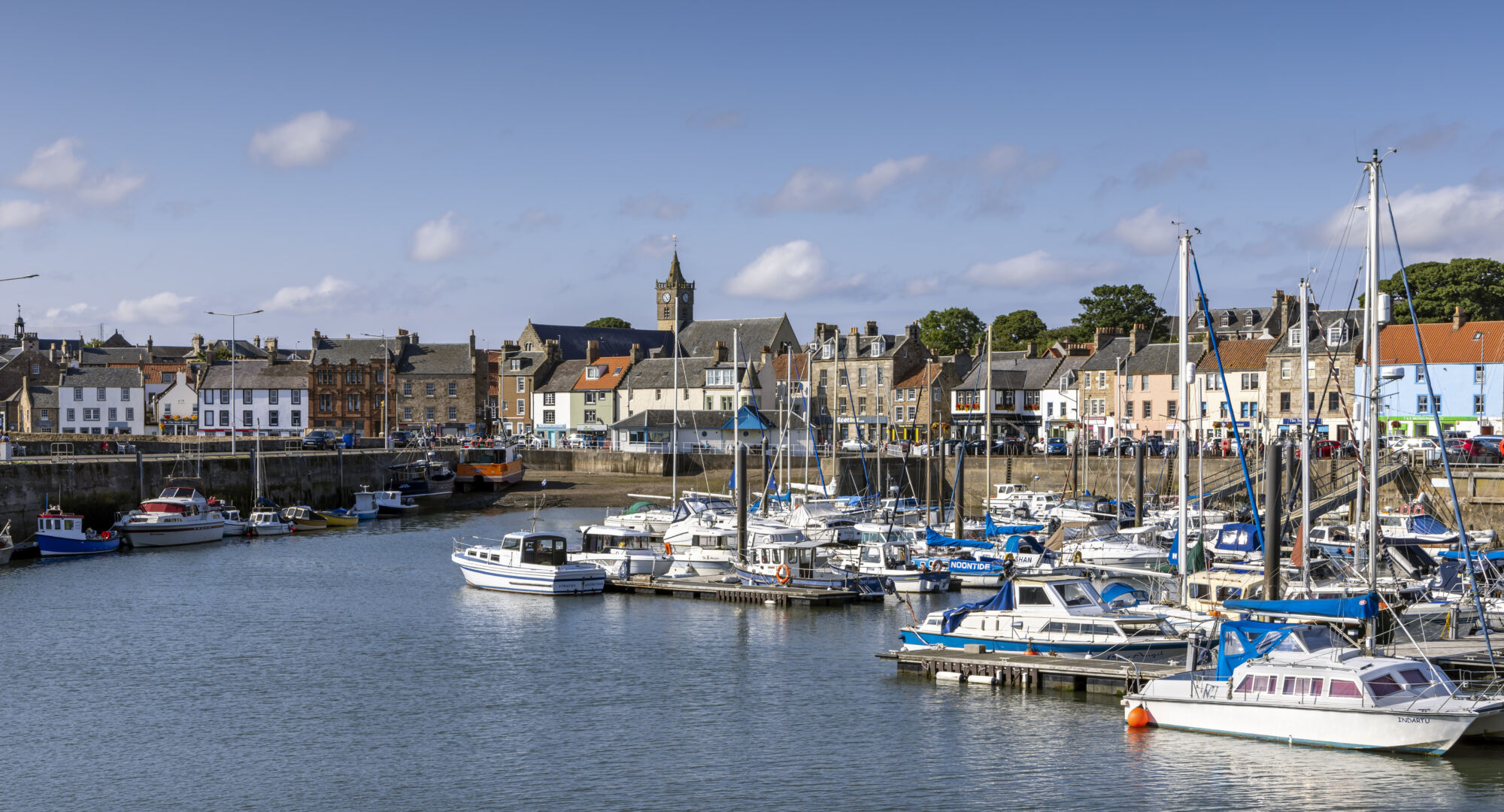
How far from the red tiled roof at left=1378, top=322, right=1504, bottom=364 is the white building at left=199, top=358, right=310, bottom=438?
87628 millimetres

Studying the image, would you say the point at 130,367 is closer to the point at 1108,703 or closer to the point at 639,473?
the point at 639,473

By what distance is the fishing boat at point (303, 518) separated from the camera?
2876 inches

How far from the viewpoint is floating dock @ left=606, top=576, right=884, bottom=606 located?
4622 cm

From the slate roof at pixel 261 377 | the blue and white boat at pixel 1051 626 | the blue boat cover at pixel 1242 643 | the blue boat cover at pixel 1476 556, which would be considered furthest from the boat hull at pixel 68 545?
the slate roof at pixel 261 377

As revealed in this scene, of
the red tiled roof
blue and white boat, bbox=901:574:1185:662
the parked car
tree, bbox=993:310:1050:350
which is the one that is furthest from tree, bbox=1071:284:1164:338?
blue and white boat, bbox=901:574:1185:662

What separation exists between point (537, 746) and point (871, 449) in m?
69.6

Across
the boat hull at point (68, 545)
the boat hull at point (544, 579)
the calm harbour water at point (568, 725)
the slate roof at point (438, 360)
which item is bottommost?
the calm harbour water at point (568, 725)

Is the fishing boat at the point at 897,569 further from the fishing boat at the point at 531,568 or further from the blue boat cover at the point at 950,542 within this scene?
the fishing boat at the point at 531,568

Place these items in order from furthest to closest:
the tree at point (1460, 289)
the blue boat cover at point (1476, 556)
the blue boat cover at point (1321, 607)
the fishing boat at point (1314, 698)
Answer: the tree at point (1460, 289), the blue boat cover at point (1476, 556), the blue boat cover at point (1321, 607), the fishing boat at point (1314, 698)

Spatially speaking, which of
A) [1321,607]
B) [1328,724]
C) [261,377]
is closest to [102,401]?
[261,377]

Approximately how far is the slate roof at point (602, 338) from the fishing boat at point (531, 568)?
267ft

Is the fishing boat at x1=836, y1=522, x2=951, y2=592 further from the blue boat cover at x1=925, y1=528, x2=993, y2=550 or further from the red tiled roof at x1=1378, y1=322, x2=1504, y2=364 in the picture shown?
the red tiled roof at x1=1378, y1=322, x2=1504, y2=364

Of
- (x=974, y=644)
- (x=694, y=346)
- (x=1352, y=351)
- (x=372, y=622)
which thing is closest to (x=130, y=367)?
(x=694, y=346)

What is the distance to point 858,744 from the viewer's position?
93.6 ft
